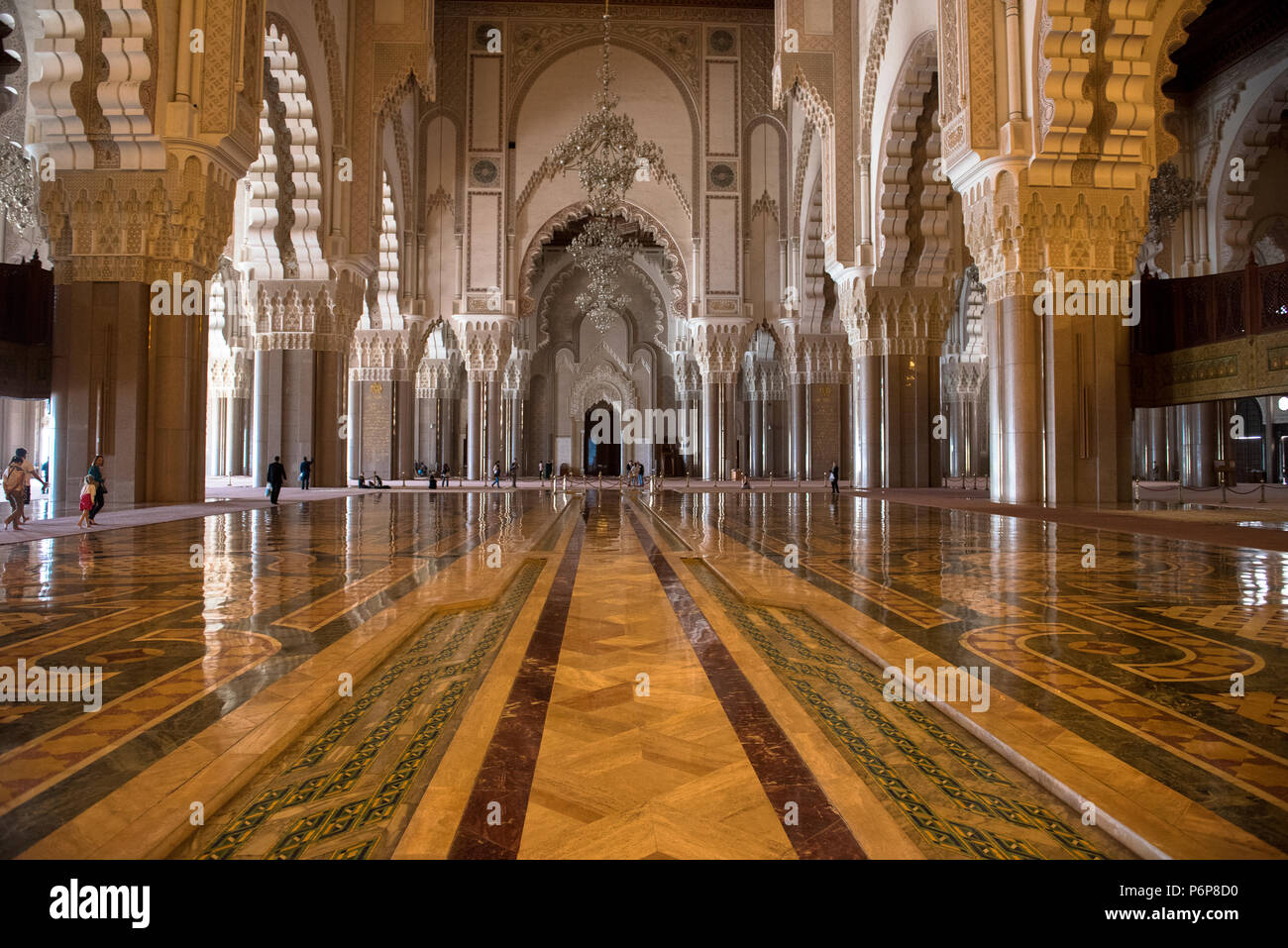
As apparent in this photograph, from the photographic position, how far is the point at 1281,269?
822cm

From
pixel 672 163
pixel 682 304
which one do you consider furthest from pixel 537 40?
pixel 682 304

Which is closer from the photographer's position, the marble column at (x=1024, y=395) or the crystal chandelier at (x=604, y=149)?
the marble column at (x=1024, y=395)

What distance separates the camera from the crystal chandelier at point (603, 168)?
12336 mm

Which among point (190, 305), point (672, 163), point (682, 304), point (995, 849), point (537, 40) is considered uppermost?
point (537, 40)

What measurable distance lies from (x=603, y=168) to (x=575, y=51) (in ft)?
23.5

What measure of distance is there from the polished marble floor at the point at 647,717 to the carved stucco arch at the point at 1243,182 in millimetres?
13270

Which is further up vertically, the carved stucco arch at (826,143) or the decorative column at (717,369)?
the carved stucco arch at (826,143)

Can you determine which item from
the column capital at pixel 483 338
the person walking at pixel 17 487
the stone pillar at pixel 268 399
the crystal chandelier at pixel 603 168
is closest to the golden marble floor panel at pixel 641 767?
the person walking at pixel 17 487

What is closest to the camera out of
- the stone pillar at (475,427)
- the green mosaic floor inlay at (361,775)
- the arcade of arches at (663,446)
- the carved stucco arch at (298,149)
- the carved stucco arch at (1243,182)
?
the green mosaic floor inlay at (361,775)

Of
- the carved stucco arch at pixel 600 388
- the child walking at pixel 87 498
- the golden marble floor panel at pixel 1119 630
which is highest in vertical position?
the carved stucco arch at pixel 600 388

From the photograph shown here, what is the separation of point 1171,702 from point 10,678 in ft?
8.62

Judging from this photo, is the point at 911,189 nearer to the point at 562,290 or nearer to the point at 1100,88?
the point at 1100,88

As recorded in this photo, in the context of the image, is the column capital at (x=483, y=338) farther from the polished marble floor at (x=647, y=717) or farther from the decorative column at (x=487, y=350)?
the polished marble floor at (x=647, y=717)
